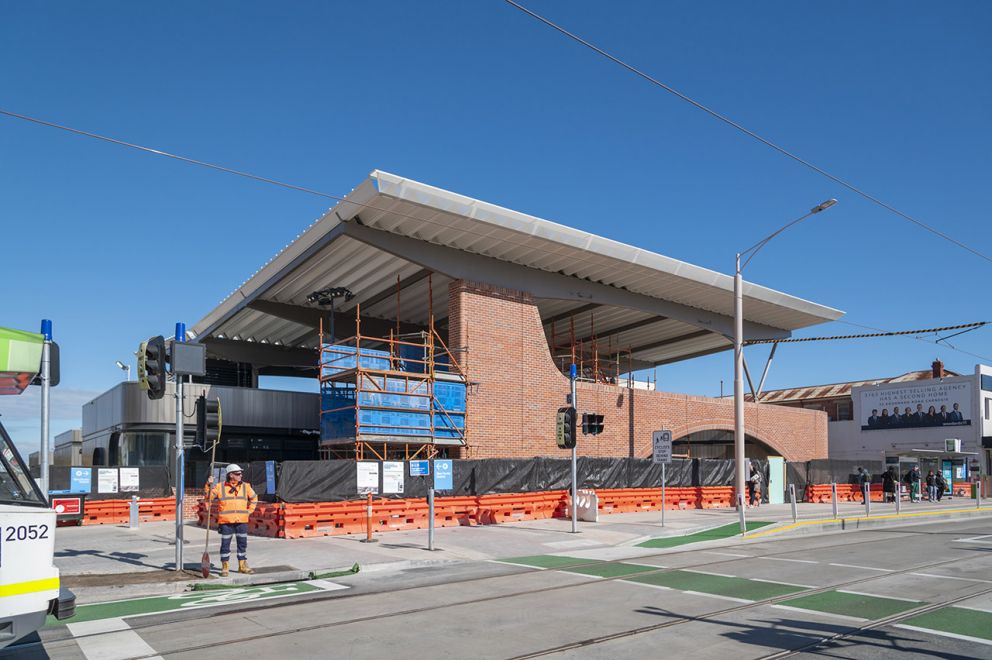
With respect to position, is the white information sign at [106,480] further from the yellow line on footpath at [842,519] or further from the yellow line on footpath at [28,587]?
the yellow line on footpath at [28,587]

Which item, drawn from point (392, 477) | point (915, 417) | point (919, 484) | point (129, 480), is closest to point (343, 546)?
point (392, 477)

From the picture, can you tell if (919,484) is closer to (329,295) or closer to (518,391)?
(518,391)

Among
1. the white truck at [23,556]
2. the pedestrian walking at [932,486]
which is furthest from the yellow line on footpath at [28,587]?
the pedestrian walking at [932,486]

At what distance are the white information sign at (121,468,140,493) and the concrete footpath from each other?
85.8 inches

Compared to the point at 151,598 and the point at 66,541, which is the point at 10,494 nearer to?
the point at 151,598

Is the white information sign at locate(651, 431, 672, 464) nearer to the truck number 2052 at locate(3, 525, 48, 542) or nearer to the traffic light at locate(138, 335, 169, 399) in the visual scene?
the traffic light at locate(138, 335, 169, 399)

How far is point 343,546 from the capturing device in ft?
58.7

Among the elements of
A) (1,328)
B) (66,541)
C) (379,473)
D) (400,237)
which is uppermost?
(400,237)

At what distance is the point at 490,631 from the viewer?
9148 millimetres

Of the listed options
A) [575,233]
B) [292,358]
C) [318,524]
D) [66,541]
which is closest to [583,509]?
[318,524]

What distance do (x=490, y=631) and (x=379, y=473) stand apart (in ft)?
41.7

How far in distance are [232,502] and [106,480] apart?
16.5 meters

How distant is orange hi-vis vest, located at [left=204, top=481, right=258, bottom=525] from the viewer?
13.2 m

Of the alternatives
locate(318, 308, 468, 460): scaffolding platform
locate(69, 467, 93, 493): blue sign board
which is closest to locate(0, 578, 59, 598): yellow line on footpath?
locate(318, 308, 468, 460): scaffolding platform
